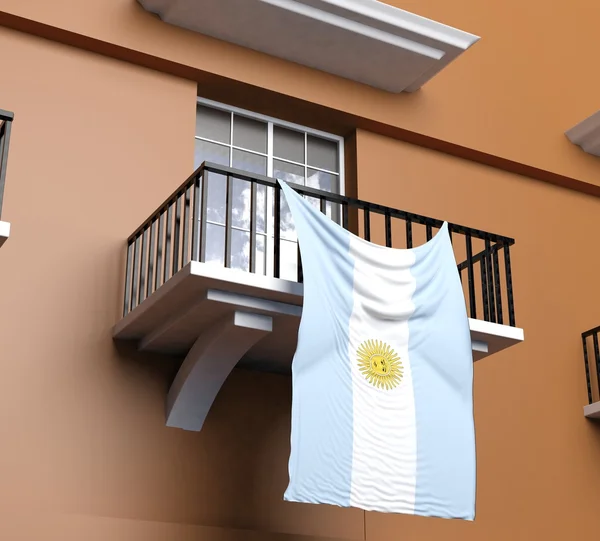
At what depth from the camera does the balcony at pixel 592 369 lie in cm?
1048

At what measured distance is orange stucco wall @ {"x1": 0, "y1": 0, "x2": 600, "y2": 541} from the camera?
8180 millimetres

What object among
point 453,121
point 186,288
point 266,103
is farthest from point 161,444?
point 453,121

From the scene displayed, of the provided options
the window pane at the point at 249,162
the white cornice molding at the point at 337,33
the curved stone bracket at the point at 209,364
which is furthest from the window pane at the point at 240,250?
the white cornice molding at the point at 337,33

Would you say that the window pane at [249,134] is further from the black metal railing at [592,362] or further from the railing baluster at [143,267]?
the black metal railing at [592,362]

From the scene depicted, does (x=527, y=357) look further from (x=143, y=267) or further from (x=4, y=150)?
(x=4, y=150)

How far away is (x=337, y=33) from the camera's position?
33.3 feet

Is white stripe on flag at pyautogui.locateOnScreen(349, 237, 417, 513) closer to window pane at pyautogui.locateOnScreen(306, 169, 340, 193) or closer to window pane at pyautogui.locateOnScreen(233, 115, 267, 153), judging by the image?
window pane at pyautogui.locateOnScreen(306, 169, 340, 193)

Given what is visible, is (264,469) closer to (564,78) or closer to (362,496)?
(362,496)

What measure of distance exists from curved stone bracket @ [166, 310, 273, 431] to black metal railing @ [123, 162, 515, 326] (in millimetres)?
435

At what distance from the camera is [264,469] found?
8.76 m

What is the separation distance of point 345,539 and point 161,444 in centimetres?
179

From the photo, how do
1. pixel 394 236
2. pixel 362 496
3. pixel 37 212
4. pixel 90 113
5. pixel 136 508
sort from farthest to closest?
pixel 394 236 → pixel 90 113 → pixel 37 212 → pixel 136 508 → pixel 362 496

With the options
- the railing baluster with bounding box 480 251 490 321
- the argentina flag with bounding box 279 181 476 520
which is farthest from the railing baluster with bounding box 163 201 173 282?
the railing baluster with bounding box 480 251 490 321

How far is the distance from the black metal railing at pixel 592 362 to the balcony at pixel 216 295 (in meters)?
1.69
